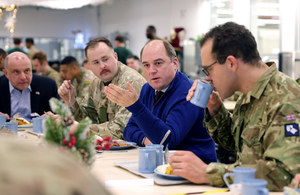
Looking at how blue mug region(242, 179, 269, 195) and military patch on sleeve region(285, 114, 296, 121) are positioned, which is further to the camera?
military patch on sleeve region(285, 114, 296, 121)

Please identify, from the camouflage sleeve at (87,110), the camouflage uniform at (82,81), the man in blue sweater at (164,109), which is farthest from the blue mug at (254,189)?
the camouflage uniform at (82,81)

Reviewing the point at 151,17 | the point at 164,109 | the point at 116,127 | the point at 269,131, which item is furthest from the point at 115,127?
the point at 151,17

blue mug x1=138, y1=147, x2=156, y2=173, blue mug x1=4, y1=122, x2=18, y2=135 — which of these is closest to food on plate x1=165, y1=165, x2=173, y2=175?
blue mug x1=138, y1=147, x2=156, y2=173

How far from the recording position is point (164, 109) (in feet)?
8.68

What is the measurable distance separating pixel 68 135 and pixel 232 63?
0.79 metres

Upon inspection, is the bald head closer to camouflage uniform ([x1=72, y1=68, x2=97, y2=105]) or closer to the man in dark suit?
the man in dark suit

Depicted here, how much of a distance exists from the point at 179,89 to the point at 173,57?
0.87 feet

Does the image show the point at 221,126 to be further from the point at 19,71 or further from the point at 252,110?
the point at 19,71

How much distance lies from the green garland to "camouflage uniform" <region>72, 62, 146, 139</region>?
1.59 m

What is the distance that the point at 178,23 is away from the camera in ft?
37.3

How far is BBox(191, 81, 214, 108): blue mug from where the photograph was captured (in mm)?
1927

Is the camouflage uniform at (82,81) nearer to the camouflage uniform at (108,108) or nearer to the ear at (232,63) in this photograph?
the camouflage uniform at (108,108)

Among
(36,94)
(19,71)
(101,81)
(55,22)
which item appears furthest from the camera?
(55,22)

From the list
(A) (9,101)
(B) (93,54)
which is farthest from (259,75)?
(A) (9,101)
